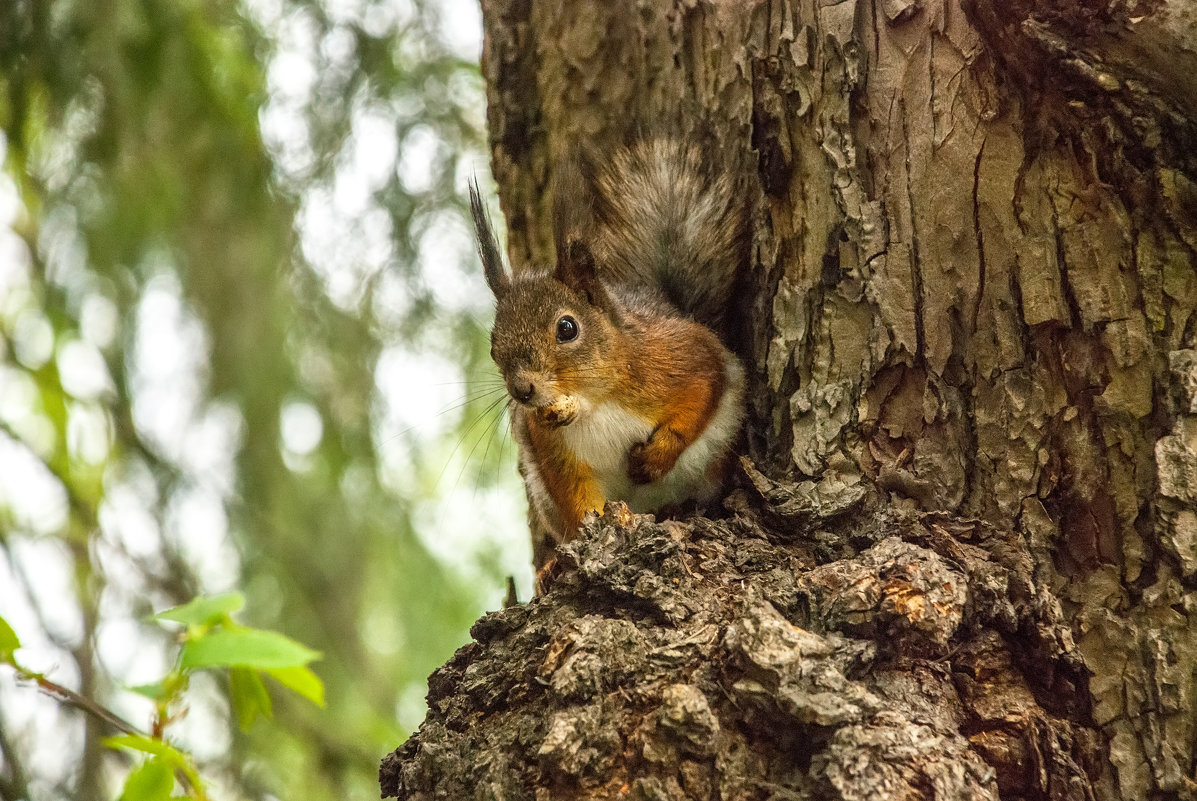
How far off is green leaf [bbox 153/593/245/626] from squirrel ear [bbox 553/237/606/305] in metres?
0.97

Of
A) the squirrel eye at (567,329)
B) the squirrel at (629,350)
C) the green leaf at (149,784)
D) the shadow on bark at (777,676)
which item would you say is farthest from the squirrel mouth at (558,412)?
the green leaf at (149,784)

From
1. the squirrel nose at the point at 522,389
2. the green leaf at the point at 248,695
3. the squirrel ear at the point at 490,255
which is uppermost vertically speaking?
the squirrel ear at the point at 490,255

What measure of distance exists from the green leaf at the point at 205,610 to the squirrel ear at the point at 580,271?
0.97 meters

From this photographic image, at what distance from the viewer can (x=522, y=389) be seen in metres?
2.05

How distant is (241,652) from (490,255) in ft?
3.65

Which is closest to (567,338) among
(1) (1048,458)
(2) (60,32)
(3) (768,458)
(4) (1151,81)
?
(3) (768,458)

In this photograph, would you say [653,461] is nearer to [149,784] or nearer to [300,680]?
[300,680]

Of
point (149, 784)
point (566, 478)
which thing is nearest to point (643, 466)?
point (566, 478)

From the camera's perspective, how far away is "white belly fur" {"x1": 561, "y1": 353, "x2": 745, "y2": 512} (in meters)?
2.10

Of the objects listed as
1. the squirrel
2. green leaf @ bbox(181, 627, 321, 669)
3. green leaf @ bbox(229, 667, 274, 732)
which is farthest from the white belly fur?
green leaf @ bbox(181, 627, 321, 669)

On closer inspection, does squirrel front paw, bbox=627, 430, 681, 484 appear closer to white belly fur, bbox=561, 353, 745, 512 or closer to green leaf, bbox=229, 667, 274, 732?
white belly fur, bbox=561, 353, 745, 512

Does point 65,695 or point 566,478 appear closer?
point 65,695

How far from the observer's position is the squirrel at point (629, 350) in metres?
2.07

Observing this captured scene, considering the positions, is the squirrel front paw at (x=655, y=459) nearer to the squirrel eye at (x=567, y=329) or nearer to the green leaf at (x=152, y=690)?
the squirrel eye at (x=567, y=329)
